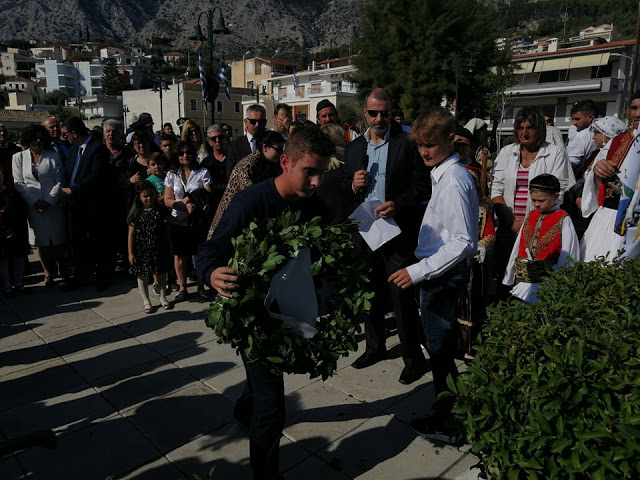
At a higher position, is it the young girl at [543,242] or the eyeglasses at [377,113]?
the eyeglasses at [377,113]

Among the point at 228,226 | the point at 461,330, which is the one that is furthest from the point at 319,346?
the point at 461,330

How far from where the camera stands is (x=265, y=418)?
2.71m

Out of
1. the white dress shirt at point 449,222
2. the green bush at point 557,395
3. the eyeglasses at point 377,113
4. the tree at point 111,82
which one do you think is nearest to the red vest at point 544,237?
the white dress shirt at point 449,222

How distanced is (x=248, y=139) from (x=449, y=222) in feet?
13.9

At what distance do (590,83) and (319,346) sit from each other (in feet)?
188

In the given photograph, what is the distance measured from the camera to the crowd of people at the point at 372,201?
2939mm

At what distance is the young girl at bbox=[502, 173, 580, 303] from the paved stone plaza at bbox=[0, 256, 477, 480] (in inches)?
48.9

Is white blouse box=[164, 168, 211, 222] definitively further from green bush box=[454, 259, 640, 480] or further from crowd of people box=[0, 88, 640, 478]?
green bush box=[454, 259, 640, 480]

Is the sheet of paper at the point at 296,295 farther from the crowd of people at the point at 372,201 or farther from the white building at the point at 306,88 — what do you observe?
the white building at the point at 306,88

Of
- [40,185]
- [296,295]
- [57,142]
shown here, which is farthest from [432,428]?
[57,142]

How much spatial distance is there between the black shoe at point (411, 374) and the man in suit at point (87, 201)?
16.1 feet

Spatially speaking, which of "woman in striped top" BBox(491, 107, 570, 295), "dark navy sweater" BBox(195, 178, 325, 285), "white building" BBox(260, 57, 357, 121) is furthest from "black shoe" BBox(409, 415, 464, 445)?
"white building" BBox(260, 57, 357, 121)

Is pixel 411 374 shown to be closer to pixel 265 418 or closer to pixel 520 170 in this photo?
pixel 265 418

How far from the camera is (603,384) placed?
1.68 metres
